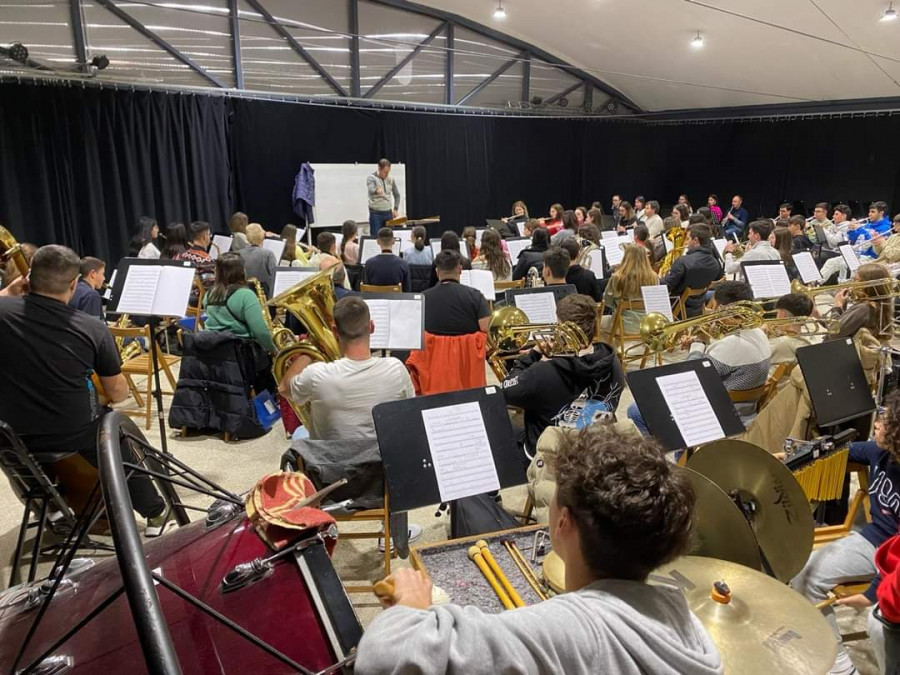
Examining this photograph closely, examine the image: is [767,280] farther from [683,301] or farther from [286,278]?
[286,278]

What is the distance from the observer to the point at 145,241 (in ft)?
24.5

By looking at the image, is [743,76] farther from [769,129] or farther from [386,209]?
[386,209]

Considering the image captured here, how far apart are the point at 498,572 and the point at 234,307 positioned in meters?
3.31

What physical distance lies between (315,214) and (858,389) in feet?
32.8

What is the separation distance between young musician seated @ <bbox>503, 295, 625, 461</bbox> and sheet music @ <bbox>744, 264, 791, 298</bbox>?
118 inches

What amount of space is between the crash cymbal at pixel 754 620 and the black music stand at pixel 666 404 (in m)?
0.99

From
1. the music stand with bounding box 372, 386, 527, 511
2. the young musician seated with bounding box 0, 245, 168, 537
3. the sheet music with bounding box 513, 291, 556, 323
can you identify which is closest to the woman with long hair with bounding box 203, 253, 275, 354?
the young musician seated with bounding box 0, 245, 168, 537

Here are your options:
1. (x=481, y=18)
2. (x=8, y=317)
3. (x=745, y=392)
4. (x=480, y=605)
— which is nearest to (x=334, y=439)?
(x=480, y=605)

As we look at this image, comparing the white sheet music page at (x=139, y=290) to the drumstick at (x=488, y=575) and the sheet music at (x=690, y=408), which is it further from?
the sheet music at (x=690, y=408)

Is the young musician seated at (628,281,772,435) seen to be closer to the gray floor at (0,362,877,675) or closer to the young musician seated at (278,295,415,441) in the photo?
the gray floor at (0,362,877,675)

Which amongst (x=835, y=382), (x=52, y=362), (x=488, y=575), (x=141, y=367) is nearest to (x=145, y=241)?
(x=141, y=367)

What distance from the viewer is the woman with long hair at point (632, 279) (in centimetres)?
615

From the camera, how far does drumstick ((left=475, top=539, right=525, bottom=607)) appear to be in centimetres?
208

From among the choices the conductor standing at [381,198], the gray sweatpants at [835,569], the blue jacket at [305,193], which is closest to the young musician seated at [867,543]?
the gray sweatpants at [835,569]
